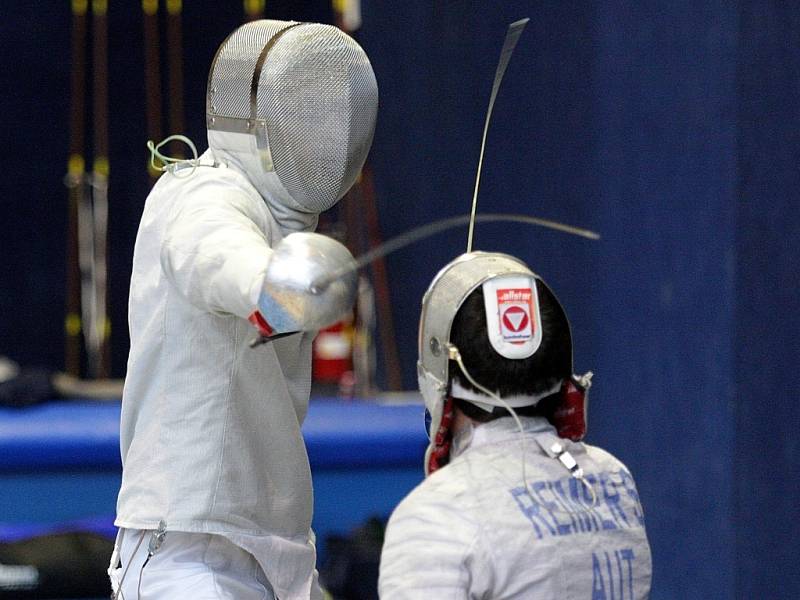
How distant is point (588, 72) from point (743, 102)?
90 centimetres

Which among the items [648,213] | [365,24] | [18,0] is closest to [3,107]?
[18,0]

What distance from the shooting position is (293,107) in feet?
6.25

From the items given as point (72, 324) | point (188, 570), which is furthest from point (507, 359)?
point (72, 324)

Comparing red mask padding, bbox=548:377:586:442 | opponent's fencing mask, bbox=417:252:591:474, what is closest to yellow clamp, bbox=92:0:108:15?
opponent's fencing mask, bbox=417:252:591:474

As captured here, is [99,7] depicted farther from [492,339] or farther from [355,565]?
[492,339]

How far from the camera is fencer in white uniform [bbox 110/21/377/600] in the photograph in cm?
181

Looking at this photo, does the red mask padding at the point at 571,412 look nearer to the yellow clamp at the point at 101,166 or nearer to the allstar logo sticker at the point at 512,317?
the allstar logo sticker at the point at 512,317

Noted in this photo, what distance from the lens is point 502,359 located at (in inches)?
58.6

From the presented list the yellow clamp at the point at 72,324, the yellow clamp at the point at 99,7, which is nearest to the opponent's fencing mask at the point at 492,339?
the yellow clamp at the point at 72,324

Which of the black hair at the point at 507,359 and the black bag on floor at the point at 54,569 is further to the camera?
the black bag on floor at the point at 54,569

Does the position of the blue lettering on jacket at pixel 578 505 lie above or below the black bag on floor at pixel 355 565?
above

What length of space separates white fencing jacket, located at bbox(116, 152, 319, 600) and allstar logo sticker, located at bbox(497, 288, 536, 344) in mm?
376

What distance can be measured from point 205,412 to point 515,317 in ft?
1.71

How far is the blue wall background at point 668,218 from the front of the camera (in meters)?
2.61
